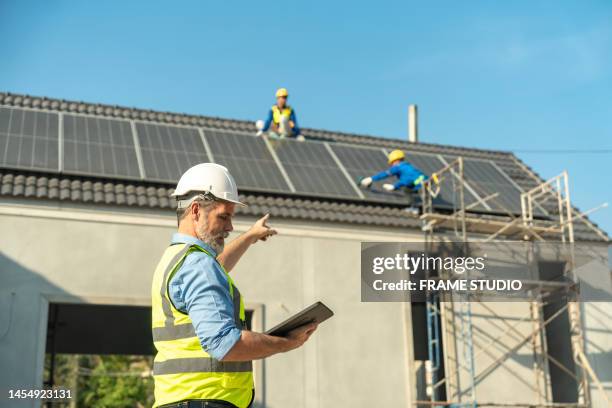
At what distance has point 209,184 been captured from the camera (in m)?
3.73

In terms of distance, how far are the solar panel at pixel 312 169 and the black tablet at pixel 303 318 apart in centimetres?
882

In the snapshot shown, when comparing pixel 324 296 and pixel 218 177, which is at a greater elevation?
pixel 324 296

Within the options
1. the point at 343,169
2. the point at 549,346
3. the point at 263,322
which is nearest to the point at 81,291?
the point at 263,322

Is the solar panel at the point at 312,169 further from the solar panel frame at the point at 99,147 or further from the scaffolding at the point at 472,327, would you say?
the solar panel frame at the point at 99,147

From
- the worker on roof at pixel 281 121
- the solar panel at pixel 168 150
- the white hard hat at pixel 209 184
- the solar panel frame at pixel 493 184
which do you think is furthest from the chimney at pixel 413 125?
the white hard hat at pixel 209 184

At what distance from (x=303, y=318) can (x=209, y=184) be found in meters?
0.78

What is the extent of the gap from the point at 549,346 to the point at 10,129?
9406 mm

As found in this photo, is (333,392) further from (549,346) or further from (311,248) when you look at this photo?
(549,346)

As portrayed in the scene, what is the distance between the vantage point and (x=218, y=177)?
3.76 metres

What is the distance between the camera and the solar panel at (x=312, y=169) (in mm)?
12641

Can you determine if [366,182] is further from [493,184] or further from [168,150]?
[168,150]

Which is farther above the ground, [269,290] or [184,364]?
[269,290]

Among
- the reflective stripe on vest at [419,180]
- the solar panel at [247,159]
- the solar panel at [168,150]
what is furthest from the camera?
the reflective stripe on vest at [419,180]

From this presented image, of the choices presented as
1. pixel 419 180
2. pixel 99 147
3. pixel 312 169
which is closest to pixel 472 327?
pixel 419 180
